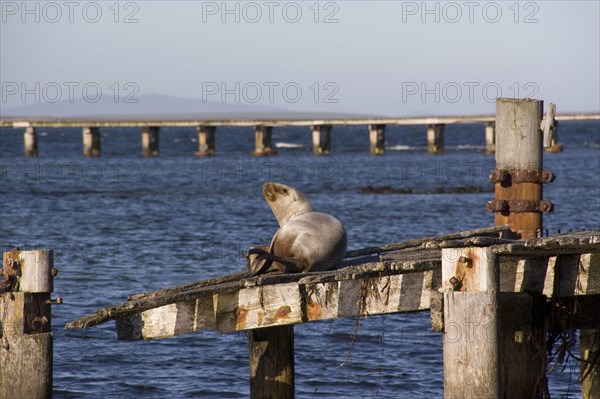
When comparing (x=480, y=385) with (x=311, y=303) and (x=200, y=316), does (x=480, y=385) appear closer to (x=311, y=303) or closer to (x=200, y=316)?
(x=311, y=303)

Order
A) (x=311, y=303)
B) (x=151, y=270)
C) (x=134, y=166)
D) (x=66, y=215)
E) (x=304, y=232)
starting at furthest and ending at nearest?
(x=134, y=166) < (x=66, y=215) < (x=151, y=270) < (x=304, y=232) < (x=311, y=303)

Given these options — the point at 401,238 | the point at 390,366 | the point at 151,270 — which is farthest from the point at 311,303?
the point at 401,238

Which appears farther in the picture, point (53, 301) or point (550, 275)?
point (53, 301)

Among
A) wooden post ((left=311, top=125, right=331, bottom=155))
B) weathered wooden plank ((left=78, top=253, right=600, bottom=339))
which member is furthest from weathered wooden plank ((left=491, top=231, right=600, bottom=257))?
wooden post ((left=311, top=125, right=331, bottom=155))

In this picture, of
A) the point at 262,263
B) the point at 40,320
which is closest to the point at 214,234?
the point at 262,263

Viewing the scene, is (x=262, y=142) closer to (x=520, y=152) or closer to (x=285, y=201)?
(x=520, y=152)

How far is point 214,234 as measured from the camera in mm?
28844

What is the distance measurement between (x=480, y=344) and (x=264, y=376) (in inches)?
130

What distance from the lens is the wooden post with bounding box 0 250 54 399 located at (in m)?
8.57

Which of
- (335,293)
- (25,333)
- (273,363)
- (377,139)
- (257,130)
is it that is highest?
(257,130)

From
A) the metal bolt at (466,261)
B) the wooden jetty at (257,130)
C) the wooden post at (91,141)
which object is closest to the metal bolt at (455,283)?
the metal bolt at (466,261)

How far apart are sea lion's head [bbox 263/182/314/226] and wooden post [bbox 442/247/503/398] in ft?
10.8

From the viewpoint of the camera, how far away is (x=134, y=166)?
6397cm

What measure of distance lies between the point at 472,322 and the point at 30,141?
68595mm
